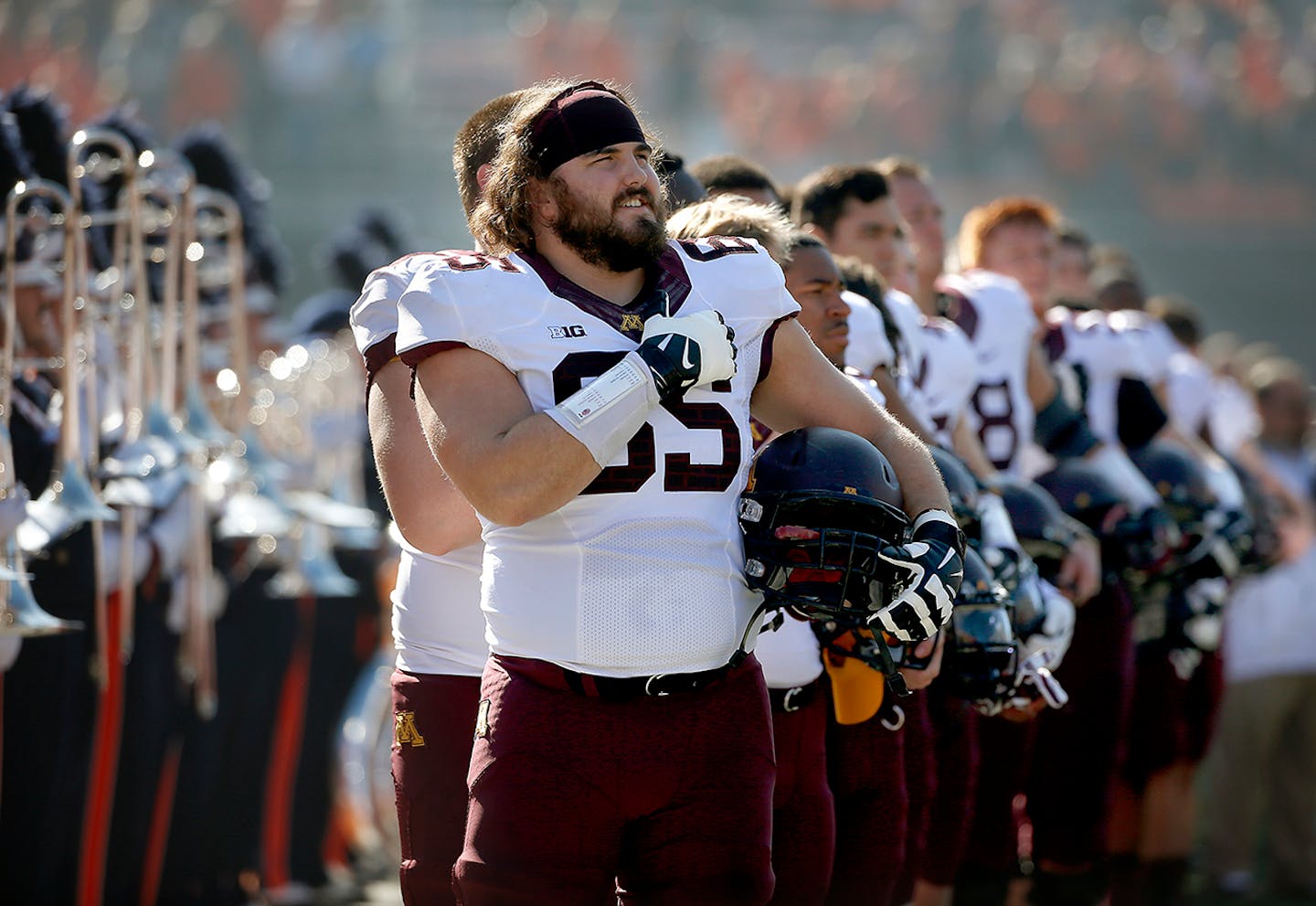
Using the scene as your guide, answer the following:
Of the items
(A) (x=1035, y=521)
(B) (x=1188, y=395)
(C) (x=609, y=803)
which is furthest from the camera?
(B) (x=1188, y=395)

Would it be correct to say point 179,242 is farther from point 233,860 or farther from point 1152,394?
point 1152,394

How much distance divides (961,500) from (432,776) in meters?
1.29

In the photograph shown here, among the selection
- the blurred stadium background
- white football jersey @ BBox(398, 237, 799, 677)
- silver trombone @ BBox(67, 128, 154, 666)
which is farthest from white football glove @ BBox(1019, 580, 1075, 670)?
the blurred stadium background

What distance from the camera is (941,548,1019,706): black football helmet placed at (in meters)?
3.94

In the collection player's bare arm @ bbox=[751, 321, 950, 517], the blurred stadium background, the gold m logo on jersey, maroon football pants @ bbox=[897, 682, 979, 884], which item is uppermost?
the blurred stadium background

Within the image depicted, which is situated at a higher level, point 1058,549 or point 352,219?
point 352,219

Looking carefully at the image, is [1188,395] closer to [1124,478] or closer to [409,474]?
[1124,478]

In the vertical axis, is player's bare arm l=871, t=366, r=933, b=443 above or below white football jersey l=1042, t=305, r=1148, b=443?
below

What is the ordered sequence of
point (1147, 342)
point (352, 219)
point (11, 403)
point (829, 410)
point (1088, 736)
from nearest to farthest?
point (829, 410) < point (11, 403) < point (1088, 736) < point (1147, 342) < point (352, 219)

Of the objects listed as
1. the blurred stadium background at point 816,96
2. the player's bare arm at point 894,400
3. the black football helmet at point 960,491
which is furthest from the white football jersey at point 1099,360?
the blurred stadium background at point 816,96

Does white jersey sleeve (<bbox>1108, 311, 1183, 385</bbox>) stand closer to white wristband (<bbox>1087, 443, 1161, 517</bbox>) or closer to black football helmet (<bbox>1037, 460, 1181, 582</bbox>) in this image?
white wristband (<bbox>1087, 443, 1161, 517</bbox>)

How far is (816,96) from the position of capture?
59.5 ft

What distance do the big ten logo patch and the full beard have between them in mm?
141

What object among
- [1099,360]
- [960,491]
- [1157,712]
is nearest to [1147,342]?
[1099,360]
